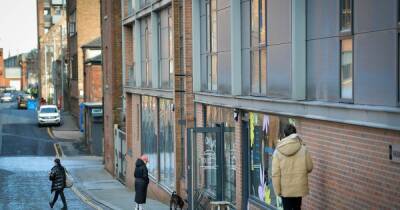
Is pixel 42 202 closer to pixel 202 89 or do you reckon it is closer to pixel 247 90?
pixel 202 89

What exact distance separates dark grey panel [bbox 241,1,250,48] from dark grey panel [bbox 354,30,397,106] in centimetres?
585

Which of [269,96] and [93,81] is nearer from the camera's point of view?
[269,96]

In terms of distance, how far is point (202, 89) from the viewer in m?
20.2

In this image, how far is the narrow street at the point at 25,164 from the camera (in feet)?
86.7

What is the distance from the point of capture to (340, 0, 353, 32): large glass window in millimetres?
10203

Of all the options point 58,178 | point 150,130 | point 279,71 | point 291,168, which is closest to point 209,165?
point 58,178

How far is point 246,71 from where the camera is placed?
52.4 feet

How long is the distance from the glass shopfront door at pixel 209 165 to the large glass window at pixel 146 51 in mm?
8318

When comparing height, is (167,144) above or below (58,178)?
above

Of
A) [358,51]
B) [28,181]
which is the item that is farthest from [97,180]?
[358,51]

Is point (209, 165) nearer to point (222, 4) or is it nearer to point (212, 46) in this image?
point (212, 46)

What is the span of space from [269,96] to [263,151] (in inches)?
43.8

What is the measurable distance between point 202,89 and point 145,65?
8.90m

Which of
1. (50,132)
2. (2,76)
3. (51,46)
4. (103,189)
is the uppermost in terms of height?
(51,46)
